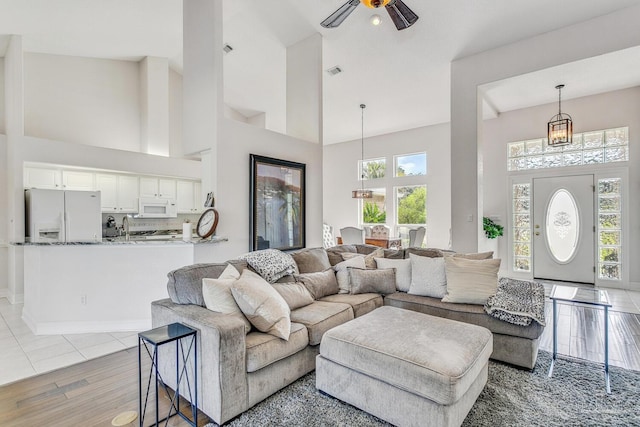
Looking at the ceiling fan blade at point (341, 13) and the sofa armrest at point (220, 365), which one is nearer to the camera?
the sofa armrest at point (220, 365)

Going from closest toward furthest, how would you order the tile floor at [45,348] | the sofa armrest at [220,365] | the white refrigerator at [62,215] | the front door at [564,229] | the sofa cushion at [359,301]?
the sofa armrest at [220,365]
the tile floor at [45,348]
the sofa cushion at [359,301]
the white refrigerator at [62,215]
the front door at [564,229]

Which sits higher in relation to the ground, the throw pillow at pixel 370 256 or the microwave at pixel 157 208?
the microwave at pixel 157 208

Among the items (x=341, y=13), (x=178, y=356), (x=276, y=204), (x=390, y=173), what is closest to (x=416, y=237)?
(x=390, y=173)

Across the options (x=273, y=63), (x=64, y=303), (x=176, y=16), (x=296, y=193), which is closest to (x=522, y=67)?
(x=296, y=193)

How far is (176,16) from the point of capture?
186 inches

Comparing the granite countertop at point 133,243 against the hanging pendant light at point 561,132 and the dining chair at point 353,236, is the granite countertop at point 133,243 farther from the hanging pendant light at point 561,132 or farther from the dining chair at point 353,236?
the hanging pendant light at point 561,132

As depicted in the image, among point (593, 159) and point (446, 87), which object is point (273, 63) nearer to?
point (446, 87)

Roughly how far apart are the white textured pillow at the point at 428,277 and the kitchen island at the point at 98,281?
7.51 ft

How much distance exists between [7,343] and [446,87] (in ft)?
22.4

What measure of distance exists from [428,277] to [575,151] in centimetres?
469

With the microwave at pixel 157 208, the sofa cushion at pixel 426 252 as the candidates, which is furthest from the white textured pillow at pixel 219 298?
the microwave at pixel 157 208

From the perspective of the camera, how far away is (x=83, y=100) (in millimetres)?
5812

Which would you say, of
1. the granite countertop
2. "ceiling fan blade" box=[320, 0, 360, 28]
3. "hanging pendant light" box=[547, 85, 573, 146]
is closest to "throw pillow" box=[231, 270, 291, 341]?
the granite countertop

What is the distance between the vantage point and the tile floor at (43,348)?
2.65 metres
